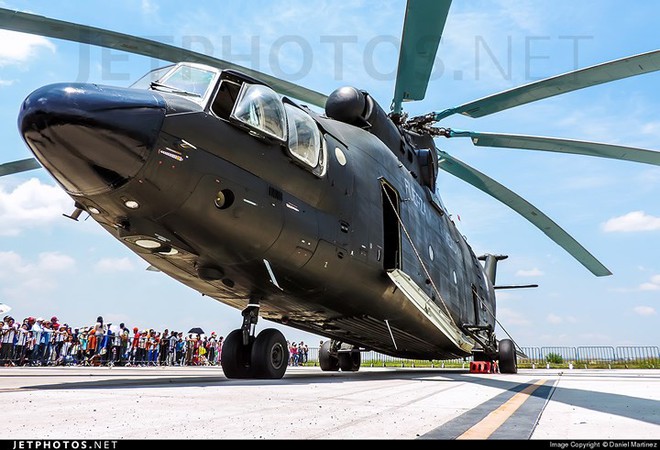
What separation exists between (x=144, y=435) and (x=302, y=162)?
16.0ft

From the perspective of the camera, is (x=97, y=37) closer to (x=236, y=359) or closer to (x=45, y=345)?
(x=236, y=359)

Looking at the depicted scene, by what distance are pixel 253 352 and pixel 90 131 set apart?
3.82 m

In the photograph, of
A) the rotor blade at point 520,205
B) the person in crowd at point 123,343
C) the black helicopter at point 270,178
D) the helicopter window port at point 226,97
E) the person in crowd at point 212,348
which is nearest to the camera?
the black helicopter at point 270,178

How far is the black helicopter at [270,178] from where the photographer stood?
532cm

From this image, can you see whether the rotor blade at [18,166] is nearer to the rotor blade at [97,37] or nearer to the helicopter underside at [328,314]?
the rotor blade at [97,37]

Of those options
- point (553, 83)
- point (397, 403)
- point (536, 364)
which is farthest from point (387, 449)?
point (536, 364)

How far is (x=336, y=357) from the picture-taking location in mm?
14109

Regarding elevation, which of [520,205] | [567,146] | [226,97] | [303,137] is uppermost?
[567,146]

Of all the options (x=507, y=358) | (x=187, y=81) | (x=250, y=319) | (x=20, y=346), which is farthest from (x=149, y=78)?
(x=20, y=346)

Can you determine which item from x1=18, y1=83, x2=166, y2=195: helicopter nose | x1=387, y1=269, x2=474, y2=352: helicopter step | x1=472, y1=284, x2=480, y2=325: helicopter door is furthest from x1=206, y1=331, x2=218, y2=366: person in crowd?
x1=18, y1=83, x2=166, y2=195: helicopter nose

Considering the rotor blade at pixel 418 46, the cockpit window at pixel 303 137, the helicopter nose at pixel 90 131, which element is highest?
the rotor blade at pixel 418 46

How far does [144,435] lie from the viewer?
8.11 feet

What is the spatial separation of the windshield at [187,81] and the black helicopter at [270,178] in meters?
0.03

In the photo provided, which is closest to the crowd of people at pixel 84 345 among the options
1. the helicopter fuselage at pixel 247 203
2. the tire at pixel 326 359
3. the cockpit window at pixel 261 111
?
the tire at pixel 326 359
